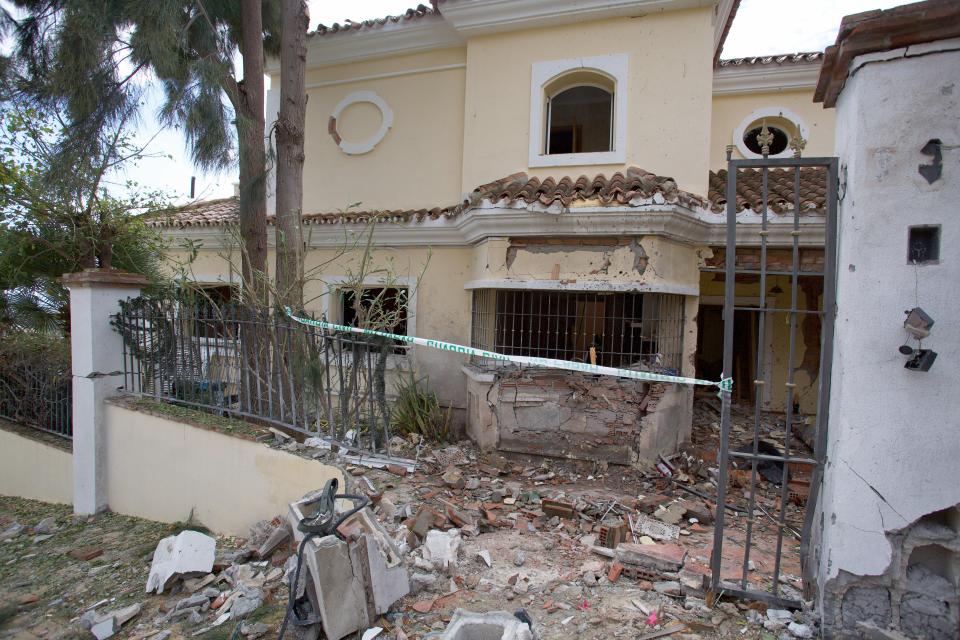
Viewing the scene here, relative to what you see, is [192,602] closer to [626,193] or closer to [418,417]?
[418,417]

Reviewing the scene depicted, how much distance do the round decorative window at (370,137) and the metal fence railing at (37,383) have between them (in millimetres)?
5299

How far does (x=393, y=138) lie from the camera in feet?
27.6

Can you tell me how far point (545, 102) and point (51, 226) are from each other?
22.9ft

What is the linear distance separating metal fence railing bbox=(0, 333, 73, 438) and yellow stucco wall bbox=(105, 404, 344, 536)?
1.94 m

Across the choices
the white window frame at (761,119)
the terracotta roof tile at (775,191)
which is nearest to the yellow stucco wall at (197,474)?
the terracotta roof tile at (775,191)

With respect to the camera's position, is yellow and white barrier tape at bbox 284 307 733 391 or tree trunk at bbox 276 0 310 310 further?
tree trunk at bbox 276 0 310 310

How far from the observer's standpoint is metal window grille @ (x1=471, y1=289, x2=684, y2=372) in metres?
6.39

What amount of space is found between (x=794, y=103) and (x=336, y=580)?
9472mm

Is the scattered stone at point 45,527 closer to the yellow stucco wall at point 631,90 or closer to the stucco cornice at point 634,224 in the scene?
the stucco cornice at point 634,224

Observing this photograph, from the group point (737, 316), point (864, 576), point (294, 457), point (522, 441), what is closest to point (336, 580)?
point (294, 457)

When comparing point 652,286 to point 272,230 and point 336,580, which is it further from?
point 272,230

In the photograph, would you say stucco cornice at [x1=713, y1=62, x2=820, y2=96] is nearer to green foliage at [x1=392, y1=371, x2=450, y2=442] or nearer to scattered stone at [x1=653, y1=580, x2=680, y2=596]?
green foliage at [x1=392, y1=371, x2=450, y2=442]

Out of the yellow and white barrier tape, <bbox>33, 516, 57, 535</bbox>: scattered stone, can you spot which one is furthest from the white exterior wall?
<bbox>33, 516, 57, 535</bbox>: scattered stone

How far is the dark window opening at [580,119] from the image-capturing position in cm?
816
